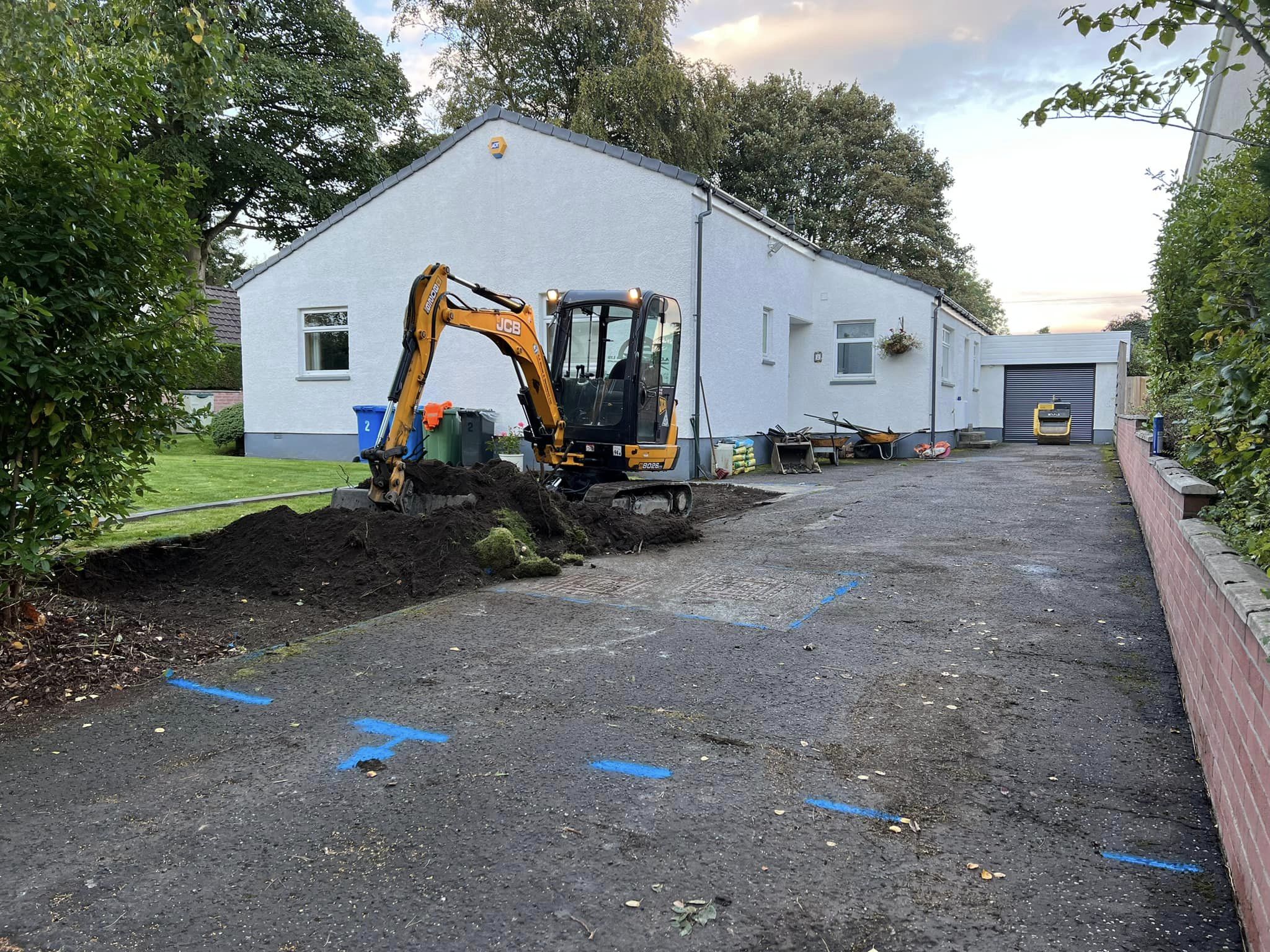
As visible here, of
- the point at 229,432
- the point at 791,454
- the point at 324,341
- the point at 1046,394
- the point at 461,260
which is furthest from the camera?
the point at 1046,394

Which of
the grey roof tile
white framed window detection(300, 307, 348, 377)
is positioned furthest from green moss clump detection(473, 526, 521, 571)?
white framed window detection(300, 307, 348, 377)

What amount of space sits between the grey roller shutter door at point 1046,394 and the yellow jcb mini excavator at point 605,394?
80.8 ft

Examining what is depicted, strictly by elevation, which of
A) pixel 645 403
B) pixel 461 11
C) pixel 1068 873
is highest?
pixel 461 11

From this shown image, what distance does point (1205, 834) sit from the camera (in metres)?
3.17

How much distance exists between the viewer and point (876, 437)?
2094 cm

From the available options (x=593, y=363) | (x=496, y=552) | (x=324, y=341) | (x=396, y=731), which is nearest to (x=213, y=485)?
(x=593, y=363)

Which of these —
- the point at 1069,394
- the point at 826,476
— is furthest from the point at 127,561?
the point at 1069,394

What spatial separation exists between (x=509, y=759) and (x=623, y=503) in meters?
6.82

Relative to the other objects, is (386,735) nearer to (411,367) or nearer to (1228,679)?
(1228,679)

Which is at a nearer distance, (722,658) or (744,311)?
(722,658)

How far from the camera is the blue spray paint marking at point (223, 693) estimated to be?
445 cm

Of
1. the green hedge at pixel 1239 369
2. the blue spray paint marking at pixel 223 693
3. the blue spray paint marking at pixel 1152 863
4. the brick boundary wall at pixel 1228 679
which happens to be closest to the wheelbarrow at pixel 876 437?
the green hedge at pixel 1239 369

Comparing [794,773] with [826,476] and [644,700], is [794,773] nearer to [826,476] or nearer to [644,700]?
[644,700]

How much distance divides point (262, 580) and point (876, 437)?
16704 mm
